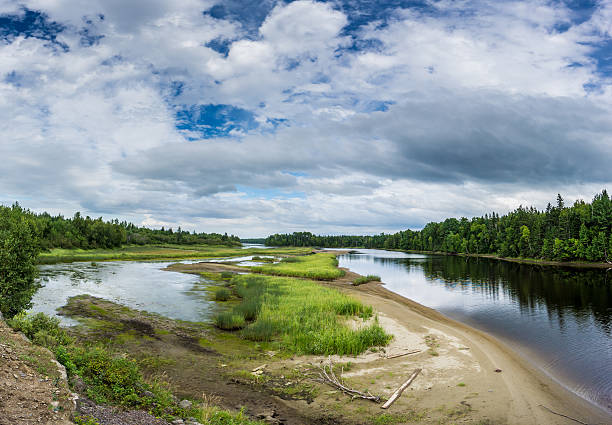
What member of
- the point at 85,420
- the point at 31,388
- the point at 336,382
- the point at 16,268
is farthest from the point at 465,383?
the point at 16,268

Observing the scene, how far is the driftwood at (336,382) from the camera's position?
15098 mm

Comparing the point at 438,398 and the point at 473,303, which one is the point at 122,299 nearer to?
the point at 438,398

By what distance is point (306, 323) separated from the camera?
82.1 feet

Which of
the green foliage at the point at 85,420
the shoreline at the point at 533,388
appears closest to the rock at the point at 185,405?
the green foliage at the point at 85,420

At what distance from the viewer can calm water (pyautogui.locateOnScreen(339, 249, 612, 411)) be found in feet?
68.6

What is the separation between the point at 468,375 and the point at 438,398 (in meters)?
3.84

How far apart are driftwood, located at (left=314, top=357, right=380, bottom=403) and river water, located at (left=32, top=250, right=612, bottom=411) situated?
464 inches

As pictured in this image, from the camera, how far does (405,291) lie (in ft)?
171

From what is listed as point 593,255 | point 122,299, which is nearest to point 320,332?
point 122,299

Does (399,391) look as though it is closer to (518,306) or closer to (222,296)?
(222,296)

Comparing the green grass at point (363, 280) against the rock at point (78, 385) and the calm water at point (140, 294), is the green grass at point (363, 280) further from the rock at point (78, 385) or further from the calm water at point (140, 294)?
the rock at point (78, 385)

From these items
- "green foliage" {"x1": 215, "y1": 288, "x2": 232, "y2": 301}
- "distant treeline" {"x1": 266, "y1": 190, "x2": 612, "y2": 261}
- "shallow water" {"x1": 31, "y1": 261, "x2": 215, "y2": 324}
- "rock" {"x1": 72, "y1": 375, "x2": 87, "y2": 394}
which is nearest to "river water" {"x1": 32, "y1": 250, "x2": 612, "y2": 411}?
"shallow water" {"x1": 31, "y1": 261, "x2": 215, "y2": 324}

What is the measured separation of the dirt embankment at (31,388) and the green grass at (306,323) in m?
13.6

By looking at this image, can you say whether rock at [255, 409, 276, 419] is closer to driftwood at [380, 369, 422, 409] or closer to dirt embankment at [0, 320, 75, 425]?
driftwood at [380, 369, 422, 409]
